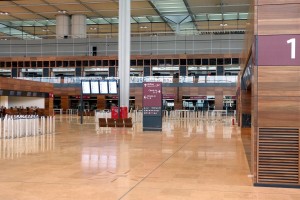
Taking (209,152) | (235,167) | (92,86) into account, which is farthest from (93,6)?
(235,167)

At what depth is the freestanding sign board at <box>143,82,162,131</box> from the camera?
2100cm

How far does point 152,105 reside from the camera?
2127 cm

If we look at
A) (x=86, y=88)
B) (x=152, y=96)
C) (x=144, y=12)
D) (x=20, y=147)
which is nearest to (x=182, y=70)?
(x=144, y=12)

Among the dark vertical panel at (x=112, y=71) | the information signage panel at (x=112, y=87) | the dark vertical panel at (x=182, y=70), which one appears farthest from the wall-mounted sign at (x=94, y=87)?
the dark vertical panel at (x=182, y=70)

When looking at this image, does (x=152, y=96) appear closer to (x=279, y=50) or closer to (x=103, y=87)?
(x=103, y=87)

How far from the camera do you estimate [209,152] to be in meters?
12.0

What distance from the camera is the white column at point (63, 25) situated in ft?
143

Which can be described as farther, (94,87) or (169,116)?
(169,116)

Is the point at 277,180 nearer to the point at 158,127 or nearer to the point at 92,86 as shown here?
the point at 158,127

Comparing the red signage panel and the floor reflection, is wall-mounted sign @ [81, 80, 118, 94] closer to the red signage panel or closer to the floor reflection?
the floor reflection

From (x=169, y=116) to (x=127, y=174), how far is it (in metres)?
30.0

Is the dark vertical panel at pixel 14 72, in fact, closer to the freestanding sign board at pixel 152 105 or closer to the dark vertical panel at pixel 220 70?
the dark vertical panel at pixel 220 70

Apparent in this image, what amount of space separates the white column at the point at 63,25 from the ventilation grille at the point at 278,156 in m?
39.0

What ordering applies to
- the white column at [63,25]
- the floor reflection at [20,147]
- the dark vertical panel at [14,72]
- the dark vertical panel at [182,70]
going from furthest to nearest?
the dark vertical panel at [14,72] → the dark vertical panel at [182,70] → the white column at [63,25] → the floor reflection at [20,147]
